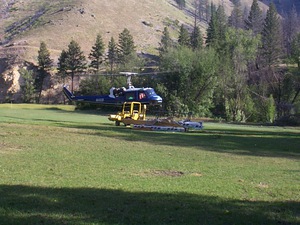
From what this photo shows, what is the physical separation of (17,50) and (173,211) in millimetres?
110984

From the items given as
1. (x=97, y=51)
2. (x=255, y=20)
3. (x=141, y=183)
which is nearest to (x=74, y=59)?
(x=97, y=51)

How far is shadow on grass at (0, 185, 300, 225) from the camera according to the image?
24.4 feet

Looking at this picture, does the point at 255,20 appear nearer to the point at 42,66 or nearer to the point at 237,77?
the point at 237,77

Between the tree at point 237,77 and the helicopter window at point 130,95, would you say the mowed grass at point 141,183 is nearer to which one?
the helicopter window at point 130,95

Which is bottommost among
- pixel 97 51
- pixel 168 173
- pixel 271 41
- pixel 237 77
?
pixel 168 173

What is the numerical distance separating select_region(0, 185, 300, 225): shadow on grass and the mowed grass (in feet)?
0.06

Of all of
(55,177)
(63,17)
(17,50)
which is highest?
(63,17)

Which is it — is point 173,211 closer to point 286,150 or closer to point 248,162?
point 248,162

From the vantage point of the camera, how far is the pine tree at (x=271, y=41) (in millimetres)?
98312

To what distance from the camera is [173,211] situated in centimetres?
816

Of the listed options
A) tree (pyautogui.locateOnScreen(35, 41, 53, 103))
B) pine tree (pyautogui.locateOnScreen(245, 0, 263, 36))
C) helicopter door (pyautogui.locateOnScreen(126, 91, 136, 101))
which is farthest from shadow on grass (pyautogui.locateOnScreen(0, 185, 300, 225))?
pine tree (pyautogui.locateOnScreen(245, 0, 263, 36))

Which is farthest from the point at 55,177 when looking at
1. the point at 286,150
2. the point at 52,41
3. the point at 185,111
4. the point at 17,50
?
the point at 52,41

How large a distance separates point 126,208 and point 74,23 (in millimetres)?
134531

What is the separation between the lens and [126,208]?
824cm
